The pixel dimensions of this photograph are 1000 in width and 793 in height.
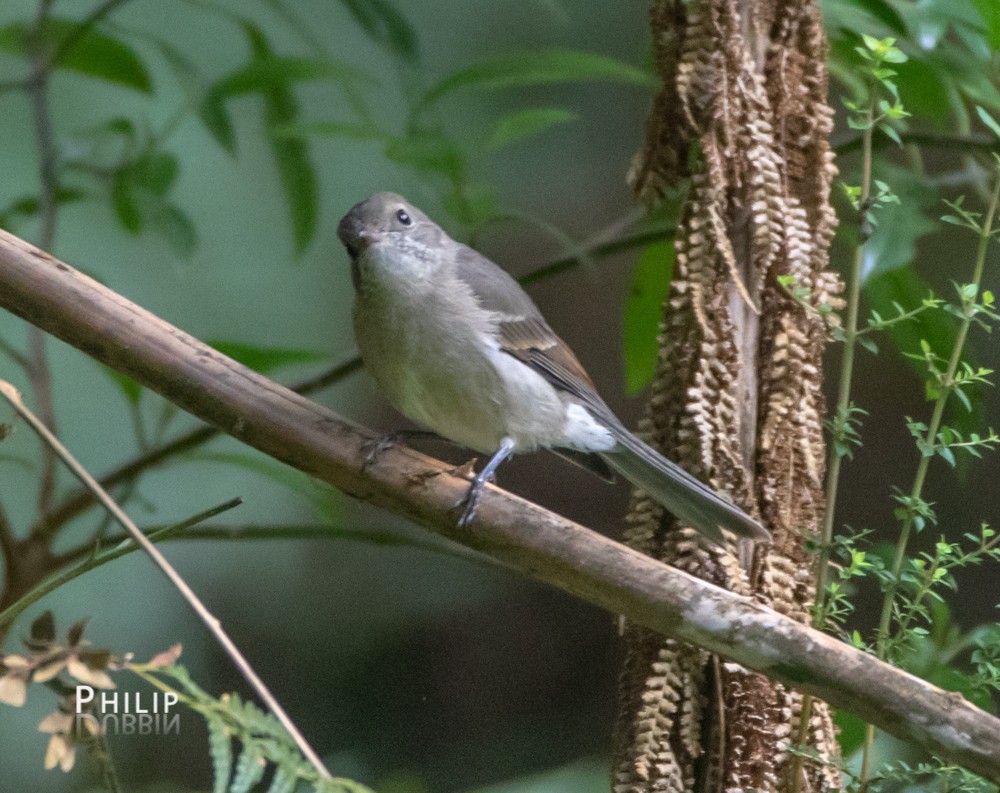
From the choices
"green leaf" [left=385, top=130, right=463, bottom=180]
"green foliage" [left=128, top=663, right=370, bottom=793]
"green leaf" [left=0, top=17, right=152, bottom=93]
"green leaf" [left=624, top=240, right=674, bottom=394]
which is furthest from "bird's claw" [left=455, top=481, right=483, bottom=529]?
"green leaf" [left=0, top=17, right=152, bottom=93]

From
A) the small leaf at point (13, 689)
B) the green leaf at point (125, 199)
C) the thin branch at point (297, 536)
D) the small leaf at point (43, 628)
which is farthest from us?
the green leaf at point (125, 199)

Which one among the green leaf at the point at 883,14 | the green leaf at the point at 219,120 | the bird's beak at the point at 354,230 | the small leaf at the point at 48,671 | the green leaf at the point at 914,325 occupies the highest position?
the green leaf at the point at 883,14

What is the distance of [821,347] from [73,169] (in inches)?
68.2

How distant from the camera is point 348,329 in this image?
2408 mm

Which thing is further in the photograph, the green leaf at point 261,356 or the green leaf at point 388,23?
the green leaf at point 388,23

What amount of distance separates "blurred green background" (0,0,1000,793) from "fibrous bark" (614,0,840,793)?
1.86 ft

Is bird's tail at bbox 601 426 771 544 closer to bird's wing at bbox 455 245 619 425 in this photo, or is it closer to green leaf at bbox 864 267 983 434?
bird's wing at bbox 455 245 619 425

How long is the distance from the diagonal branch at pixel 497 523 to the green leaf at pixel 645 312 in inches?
26.3

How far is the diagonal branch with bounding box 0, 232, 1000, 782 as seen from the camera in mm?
990

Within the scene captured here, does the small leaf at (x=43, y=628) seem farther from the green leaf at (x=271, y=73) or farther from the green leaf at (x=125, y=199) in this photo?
the green leaf at (x=125, y=199)

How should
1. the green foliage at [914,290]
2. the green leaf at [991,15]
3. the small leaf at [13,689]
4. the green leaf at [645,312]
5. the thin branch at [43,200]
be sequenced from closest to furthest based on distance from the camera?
the small leaf at [13,689], the green foliage at [914,290], the green leaf at [991,15], the green leaf at [645,312], the thin branch at [43,200]

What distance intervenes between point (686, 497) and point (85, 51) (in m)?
1.69

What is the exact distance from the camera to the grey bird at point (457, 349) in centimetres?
148

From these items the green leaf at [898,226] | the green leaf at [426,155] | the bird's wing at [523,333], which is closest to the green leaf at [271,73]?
the green leaf at [426,155]
